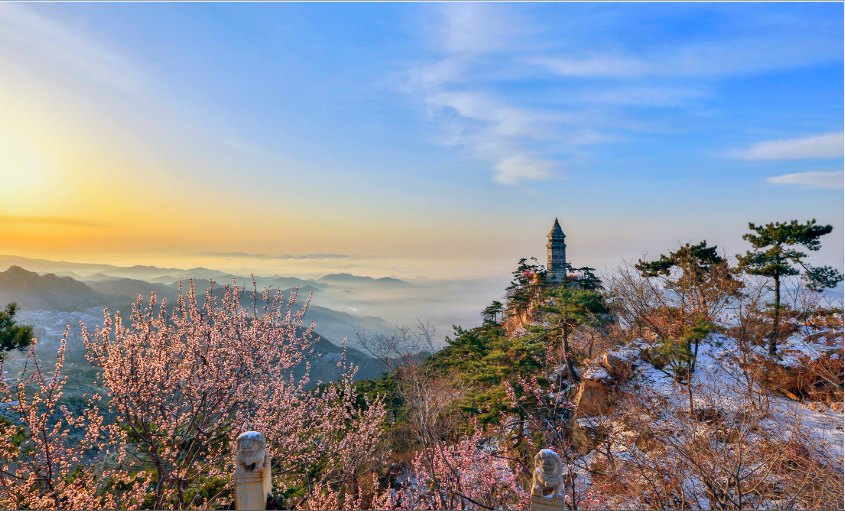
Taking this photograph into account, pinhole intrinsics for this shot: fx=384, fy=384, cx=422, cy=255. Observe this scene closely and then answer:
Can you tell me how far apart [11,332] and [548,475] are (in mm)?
13139

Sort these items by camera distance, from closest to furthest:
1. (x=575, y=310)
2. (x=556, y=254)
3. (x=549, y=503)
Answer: (x=549, y=503) < (x=575, y=310) < (x=556, y=254)

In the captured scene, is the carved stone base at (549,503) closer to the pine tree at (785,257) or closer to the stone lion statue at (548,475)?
the stone lion statue at (548,475)

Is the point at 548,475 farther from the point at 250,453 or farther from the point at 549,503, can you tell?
the point at 250,453

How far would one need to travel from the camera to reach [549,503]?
3.70 m

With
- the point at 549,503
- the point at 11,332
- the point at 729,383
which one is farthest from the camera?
the point at 729,383

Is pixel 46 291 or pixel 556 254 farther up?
pixel 556 254

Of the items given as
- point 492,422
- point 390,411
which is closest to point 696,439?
point 492,422

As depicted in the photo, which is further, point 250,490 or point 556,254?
point 556,254

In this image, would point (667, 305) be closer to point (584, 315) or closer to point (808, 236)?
point (584, 315)

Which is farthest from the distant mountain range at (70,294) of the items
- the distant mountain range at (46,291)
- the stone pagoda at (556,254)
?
the stone pagoda at (556,254)

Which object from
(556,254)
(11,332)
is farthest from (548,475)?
(556,254)

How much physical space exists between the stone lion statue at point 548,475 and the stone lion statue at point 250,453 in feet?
8.81

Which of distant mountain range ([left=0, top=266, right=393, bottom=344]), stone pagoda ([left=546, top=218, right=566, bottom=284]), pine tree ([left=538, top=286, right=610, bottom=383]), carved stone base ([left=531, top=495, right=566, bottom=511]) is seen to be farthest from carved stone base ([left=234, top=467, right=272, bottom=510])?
distant mountain range ([left=0, top=266, right=393, bottom=344])

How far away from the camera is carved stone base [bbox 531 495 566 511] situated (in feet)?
12.1
